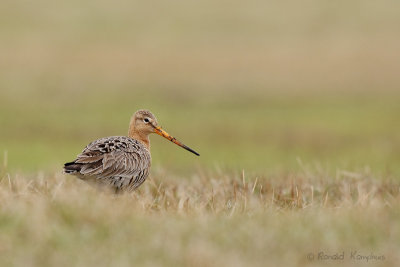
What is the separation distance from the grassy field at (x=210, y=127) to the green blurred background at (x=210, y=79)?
0.31ft

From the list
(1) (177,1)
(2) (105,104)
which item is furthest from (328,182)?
(1) (177,1)

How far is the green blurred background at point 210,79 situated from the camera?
20.0 m

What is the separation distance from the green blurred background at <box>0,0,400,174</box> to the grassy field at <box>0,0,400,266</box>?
0.31ft

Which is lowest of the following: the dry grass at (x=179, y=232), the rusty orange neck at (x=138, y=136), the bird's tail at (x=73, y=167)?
the dry grass at (x=179, y=232)

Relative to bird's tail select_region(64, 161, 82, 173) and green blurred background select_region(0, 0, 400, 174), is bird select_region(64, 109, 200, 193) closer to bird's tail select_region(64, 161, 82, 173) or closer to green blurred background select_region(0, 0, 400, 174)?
bird's tail select_region(64, 161, 82, 173)

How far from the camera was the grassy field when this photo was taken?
5656 millimetres

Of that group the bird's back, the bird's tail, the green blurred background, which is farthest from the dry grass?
the green blurred background

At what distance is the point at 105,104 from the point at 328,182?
59.0ft
